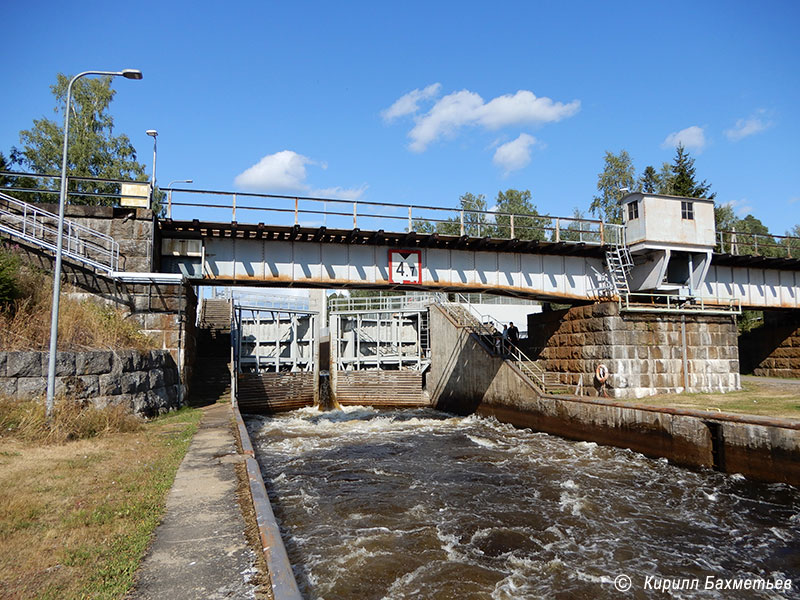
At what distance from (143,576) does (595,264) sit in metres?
20.3

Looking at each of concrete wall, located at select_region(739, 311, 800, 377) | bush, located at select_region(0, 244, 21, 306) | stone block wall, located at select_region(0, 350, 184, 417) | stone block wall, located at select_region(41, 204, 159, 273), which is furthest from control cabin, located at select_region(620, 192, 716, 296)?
bush, located at select_region(0, 244, 21, 306)

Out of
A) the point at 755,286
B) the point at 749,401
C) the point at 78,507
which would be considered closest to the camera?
the point at 78,507

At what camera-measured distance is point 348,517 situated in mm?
8891

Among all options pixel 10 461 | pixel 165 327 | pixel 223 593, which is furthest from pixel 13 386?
pixel 223 593

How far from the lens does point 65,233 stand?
646 inches

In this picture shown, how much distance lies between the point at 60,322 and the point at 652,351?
18412mm

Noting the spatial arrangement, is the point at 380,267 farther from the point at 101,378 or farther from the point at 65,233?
the point at 65,233

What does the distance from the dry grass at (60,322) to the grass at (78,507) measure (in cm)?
284

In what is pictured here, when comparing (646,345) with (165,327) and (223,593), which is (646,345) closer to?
(165,327)

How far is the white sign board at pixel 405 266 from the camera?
63.8 ft

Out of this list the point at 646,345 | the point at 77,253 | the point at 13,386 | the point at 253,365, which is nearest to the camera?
the point at 13,386

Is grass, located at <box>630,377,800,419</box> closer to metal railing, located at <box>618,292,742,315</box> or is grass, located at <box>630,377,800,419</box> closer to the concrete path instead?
metal railing, located at <box>618,292,742,315</box>

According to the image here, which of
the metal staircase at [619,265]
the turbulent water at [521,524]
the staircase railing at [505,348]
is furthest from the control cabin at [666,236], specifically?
the turbulent water at [521,524]

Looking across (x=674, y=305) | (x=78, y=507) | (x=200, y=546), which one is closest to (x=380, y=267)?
(x=674, y=305)
